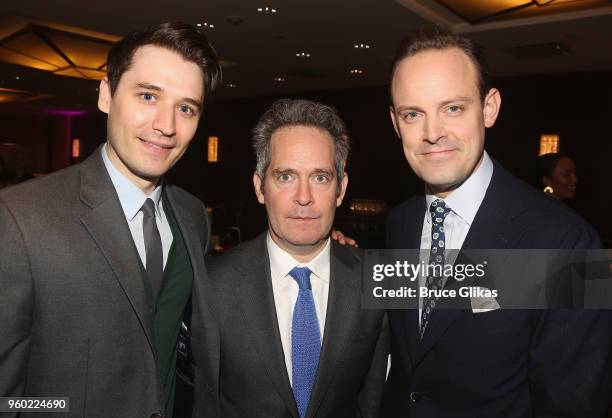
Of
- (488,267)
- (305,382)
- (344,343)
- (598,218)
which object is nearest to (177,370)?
(305,382)

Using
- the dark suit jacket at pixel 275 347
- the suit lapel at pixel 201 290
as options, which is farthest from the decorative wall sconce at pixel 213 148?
the dark suit jacket at pixel 275 347

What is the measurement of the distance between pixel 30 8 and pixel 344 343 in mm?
6880

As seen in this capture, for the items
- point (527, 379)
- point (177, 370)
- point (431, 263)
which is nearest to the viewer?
point (527, 379)

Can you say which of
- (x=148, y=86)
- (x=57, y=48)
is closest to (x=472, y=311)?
(x=148, y=86)

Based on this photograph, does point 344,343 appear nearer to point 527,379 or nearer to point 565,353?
point 527,379

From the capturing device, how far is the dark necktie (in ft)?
5.45

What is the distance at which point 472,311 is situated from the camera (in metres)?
1.49

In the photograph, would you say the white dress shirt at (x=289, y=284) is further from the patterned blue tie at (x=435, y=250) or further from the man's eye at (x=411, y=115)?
the man's eye at (x=411, y=115)

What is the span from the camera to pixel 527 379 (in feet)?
4.73

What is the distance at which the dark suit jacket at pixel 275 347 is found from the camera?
1.67m

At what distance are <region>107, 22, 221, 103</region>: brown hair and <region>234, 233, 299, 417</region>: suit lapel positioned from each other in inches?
31.7

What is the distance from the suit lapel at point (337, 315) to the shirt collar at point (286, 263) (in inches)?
1.5

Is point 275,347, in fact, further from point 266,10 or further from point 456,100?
point 266,10

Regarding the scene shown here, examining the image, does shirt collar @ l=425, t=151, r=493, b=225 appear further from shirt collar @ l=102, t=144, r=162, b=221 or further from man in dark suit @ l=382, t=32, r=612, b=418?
shirt collar @ l=102, t=144, r=162, b=221
